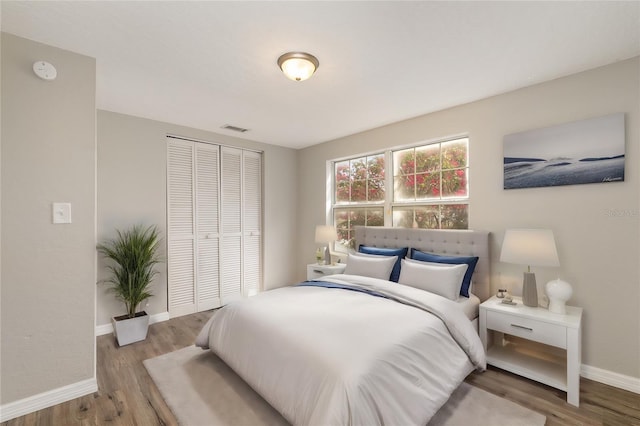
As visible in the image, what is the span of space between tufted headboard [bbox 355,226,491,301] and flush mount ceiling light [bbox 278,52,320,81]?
6.96 feet

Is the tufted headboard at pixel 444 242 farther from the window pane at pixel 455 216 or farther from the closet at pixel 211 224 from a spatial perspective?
the closet at pixel 211 224

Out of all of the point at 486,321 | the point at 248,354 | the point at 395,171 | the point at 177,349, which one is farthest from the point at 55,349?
the point at 395,171

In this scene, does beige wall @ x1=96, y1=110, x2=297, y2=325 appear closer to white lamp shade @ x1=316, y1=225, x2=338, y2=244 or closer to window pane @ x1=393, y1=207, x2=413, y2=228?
white lamp shade @ x1=316, y1=225, x2=338, y2=244

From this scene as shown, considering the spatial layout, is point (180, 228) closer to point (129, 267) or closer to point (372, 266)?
point (129, 267)

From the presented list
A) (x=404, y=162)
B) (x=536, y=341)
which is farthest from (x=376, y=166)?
(x=536, y=341)

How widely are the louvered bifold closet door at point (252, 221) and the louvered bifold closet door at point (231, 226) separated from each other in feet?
0.30

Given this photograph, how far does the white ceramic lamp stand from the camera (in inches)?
89.0

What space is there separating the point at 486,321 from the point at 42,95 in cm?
376

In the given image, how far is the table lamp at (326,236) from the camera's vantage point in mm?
4109

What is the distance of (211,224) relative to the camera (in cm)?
411

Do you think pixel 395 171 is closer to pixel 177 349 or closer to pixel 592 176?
pixel 592 176

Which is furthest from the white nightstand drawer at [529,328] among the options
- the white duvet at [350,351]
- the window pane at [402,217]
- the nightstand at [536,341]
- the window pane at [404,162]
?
the window pane at [404,162]

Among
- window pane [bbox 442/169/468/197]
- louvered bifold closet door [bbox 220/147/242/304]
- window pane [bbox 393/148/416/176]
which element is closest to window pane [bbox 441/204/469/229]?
window pane [bbox 442/169/468/197]

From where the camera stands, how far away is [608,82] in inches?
89.4
